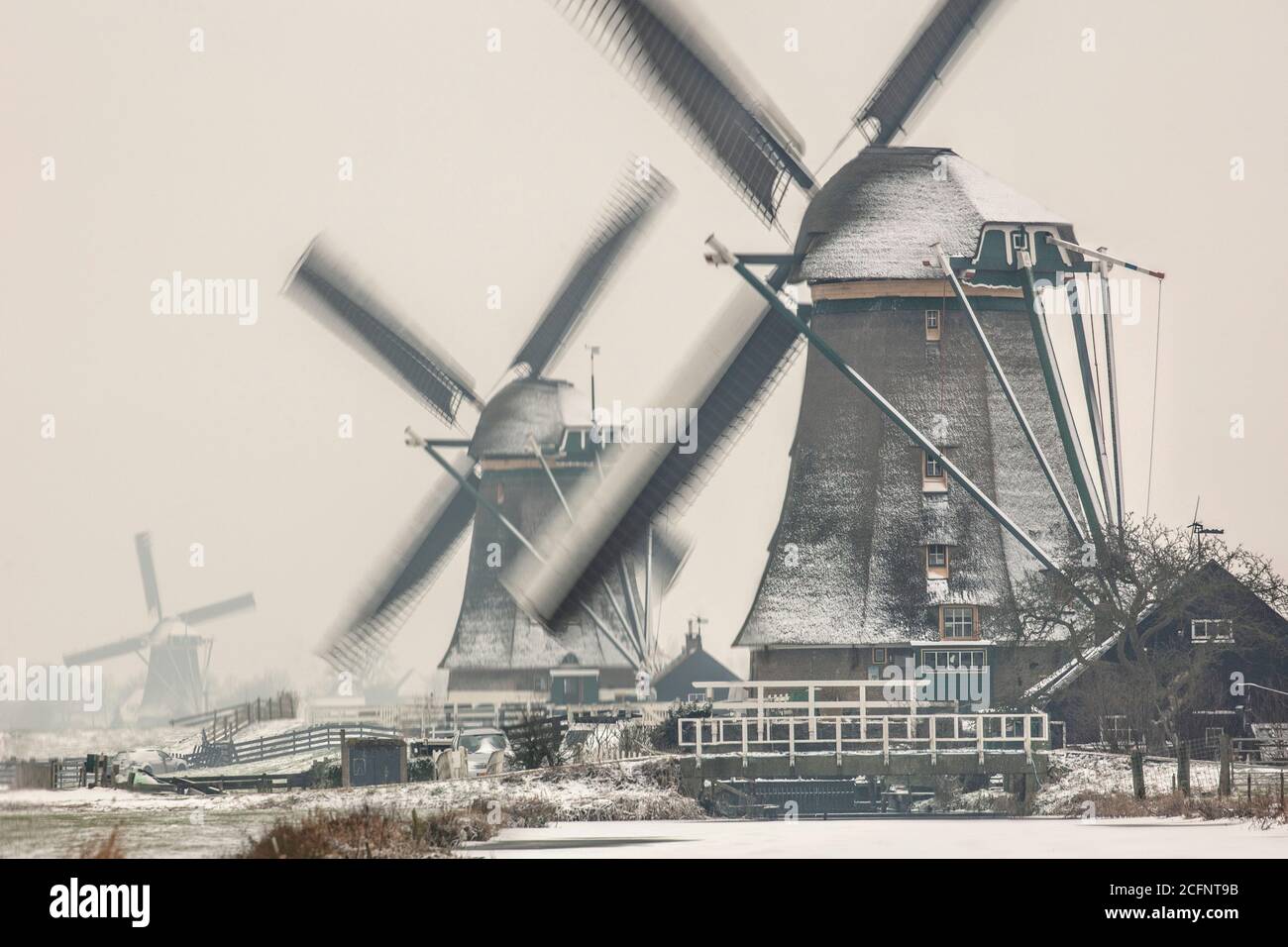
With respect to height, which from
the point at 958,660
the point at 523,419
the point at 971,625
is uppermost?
the point at 523,419

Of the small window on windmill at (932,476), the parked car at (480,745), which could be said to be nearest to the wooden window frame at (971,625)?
the small window on windmill at (932,476)

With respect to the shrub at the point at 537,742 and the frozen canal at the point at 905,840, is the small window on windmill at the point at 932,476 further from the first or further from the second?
the shrub at the point at 537,742

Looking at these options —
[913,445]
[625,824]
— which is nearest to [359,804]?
[625,824]

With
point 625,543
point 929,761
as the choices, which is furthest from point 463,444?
point 929,761

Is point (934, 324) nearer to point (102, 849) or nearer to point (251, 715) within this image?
point (102, 849)

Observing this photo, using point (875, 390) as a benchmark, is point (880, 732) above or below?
below
